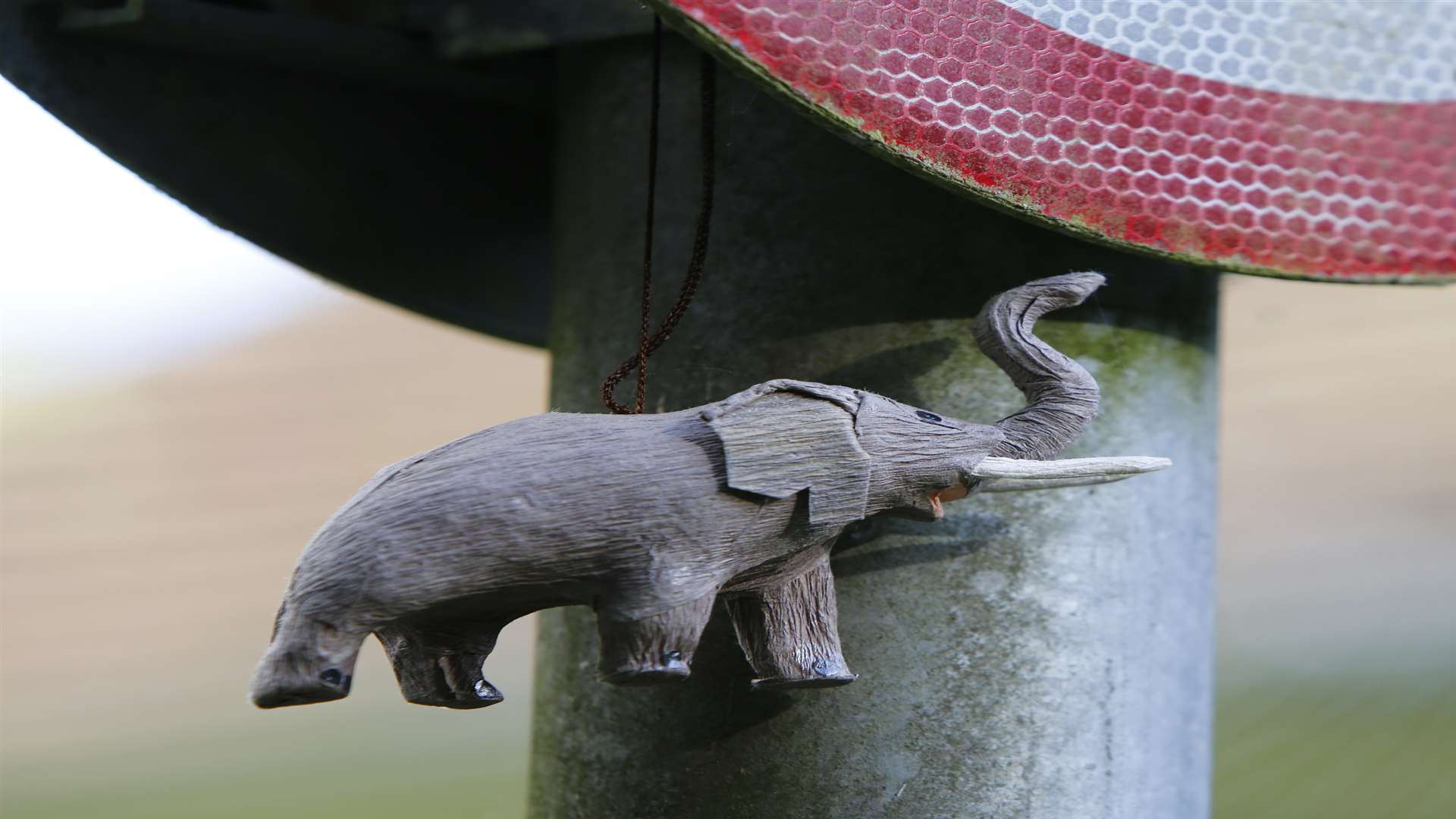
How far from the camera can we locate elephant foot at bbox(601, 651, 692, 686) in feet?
2.57

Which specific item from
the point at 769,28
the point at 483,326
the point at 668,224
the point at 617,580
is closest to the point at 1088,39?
the point at 769,28

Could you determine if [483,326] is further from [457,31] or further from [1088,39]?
[1088,39]

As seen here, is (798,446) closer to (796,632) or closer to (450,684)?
(796,632)

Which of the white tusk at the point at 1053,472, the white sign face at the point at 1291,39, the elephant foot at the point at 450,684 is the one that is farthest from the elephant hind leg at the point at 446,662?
the white sign face at the point at 1291,39

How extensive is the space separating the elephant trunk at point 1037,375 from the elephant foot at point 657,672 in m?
0.23

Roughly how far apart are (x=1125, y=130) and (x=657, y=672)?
442 millimetres

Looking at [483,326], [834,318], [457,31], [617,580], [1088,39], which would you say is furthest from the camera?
[483,326]

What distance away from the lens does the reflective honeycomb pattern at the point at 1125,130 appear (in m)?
0.82

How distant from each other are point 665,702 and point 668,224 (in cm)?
35

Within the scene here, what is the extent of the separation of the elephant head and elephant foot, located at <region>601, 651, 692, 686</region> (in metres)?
0.10

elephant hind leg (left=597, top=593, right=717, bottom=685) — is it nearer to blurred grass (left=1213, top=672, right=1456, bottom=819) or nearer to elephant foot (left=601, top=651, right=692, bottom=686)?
elephant foot (left=601, top=651, right=692, bottom=686)

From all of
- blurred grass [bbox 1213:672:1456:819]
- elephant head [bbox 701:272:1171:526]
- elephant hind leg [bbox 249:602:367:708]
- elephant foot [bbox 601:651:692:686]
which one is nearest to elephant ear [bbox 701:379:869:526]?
elephant head [bbox 701:272:1171:526]

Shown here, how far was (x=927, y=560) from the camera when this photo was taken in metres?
0.99

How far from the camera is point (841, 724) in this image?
98 cm
